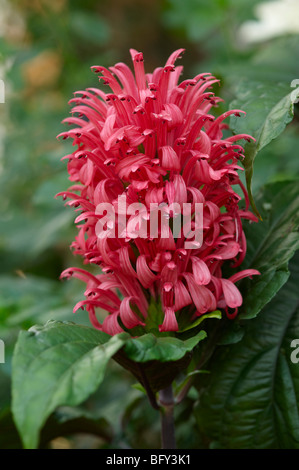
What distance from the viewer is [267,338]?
2.74 ft

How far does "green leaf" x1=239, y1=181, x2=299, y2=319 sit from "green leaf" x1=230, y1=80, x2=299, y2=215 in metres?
0.09

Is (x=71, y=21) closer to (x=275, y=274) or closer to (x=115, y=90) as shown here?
(x=115, y=90)

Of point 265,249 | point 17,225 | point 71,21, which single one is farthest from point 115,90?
point 71,21

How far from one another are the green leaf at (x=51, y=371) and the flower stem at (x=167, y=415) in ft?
0.75

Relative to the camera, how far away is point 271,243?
0.86 meters

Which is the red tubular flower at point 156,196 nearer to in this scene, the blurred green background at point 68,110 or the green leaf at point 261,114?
the green leaf at point 261,114

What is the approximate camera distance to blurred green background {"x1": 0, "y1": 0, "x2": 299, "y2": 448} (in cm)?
123

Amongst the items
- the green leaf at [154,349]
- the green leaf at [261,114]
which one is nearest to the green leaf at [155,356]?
the green leaf at [154,349]

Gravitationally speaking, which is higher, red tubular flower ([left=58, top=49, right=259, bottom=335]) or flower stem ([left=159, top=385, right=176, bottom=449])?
red tubular flower ([left=58, top=49, right=259, bottom=335])

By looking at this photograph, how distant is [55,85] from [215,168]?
7.73ft

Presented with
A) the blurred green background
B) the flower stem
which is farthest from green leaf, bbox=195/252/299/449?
the blurred green background

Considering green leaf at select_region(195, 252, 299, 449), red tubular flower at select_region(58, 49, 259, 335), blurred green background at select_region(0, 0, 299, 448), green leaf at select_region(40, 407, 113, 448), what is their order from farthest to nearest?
blurred green background at select_region(0, 0, 299, 448), green leaf at select_region(40, 407, 113, 448), green leaf at select_region(195, 252, 299, 449), red tubular flower at select_region(58, 49, 259, 335)

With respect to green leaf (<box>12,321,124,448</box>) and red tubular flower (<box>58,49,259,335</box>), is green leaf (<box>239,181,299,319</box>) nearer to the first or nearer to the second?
red tubular flower (<box>58,49,259,335</box>)

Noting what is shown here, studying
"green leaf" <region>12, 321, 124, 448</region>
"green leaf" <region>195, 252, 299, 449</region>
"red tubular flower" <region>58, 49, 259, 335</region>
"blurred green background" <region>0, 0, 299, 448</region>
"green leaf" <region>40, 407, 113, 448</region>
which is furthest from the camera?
"blurred green background" <region>0, 0, 299, 448</region>
